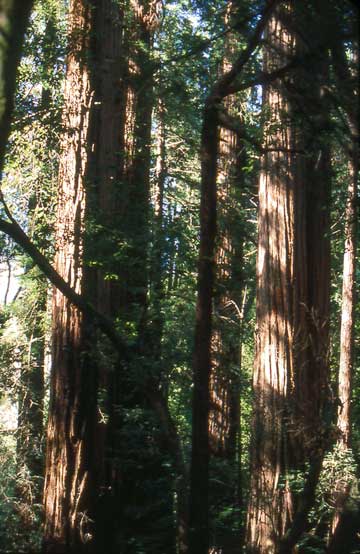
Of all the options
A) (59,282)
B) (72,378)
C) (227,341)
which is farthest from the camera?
(227,341)

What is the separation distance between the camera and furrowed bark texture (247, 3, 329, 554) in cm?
946

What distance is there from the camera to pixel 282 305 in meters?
10.1

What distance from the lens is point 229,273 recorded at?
44.9ft

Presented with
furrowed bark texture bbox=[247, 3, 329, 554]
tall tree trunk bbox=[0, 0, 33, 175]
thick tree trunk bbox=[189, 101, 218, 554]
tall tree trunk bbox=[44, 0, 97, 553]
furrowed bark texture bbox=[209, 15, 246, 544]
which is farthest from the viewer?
furrowed bark texture bbox=[209, 15, 246, 544]

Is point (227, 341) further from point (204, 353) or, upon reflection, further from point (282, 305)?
point (204, 353)

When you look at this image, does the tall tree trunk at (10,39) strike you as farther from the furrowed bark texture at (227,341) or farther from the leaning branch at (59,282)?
the furrowed bark texture at (227,341)

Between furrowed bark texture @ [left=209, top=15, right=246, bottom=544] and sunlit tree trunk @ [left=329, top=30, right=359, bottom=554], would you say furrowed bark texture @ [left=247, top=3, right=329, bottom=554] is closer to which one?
sunlit tree trunk @ [left=329, top=30, right=359, bottom=554]

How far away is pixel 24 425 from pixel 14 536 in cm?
350

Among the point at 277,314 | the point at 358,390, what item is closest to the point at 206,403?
the point at 277,314

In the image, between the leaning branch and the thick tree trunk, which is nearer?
the thick tree trunk

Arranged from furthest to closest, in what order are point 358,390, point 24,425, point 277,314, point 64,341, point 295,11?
1. point 358,390
2. point 24,425
3. point 64,341
4. point 277,314
5. point 295,11

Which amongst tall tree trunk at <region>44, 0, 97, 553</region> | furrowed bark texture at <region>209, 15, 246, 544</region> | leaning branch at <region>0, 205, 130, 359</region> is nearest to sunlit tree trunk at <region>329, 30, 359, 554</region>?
furrowed bark texture at <region>209, 15, 246, 544</region>

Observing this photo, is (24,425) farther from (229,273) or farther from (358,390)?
(358,390)

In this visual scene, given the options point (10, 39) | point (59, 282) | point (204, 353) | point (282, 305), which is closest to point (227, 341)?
point (282, 305)
